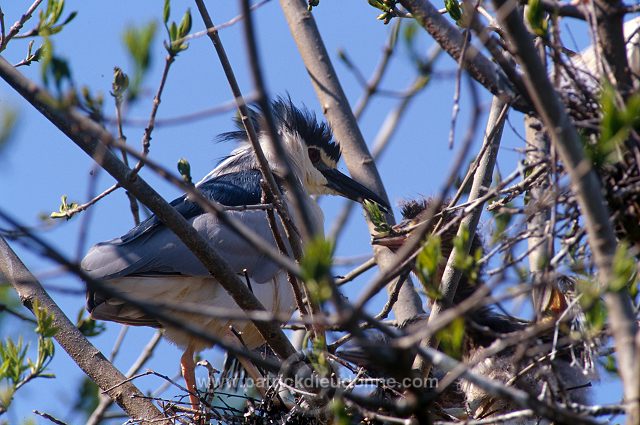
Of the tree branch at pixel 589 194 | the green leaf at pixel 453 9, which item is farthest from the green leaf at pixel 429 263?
the green leaf at pixel 453 9

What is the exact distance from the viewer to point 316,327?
251 centimetres

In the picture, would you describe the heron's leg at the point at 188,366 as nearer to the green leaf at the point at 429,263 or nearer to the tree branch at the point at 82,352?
the tree branch at the point at 82,352

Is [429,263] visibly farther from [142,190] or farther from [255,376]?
[255,376]

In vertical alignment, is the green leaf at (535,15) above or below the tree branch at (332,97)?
below

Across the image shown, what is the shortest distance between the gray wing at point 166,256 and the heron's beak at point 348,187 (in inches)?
21.8

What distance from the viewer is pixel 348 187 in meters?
4.54

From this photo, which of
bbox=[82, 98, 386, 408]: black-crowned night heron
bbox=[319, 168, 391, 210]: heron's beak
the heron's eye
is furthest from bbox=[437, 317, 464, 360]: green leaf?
the heron's eye

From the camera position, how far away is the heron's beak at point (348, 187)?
4199mm

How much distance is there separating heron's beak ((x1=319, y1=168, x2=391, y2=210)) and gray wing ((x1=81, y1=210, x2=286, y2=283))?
0.55 m

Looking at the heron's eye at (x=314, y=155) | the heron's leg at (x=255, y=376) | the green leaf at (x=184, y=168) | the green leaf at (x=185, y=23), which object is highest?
the heron's eye at (x=314, y=155)

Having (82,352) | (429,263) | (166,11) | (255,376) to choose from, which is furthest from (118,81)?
(255,376)

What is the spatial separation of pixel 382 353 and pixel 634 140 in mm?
1106

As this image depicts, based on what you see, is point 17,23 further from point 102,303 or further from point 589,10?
point 589,10

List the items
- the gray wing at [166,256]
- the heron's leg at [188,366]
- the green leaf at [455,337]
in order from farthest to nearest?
the heron's leg at [188,366], the gray wing at [166,256], the green leaf at [455,337]
